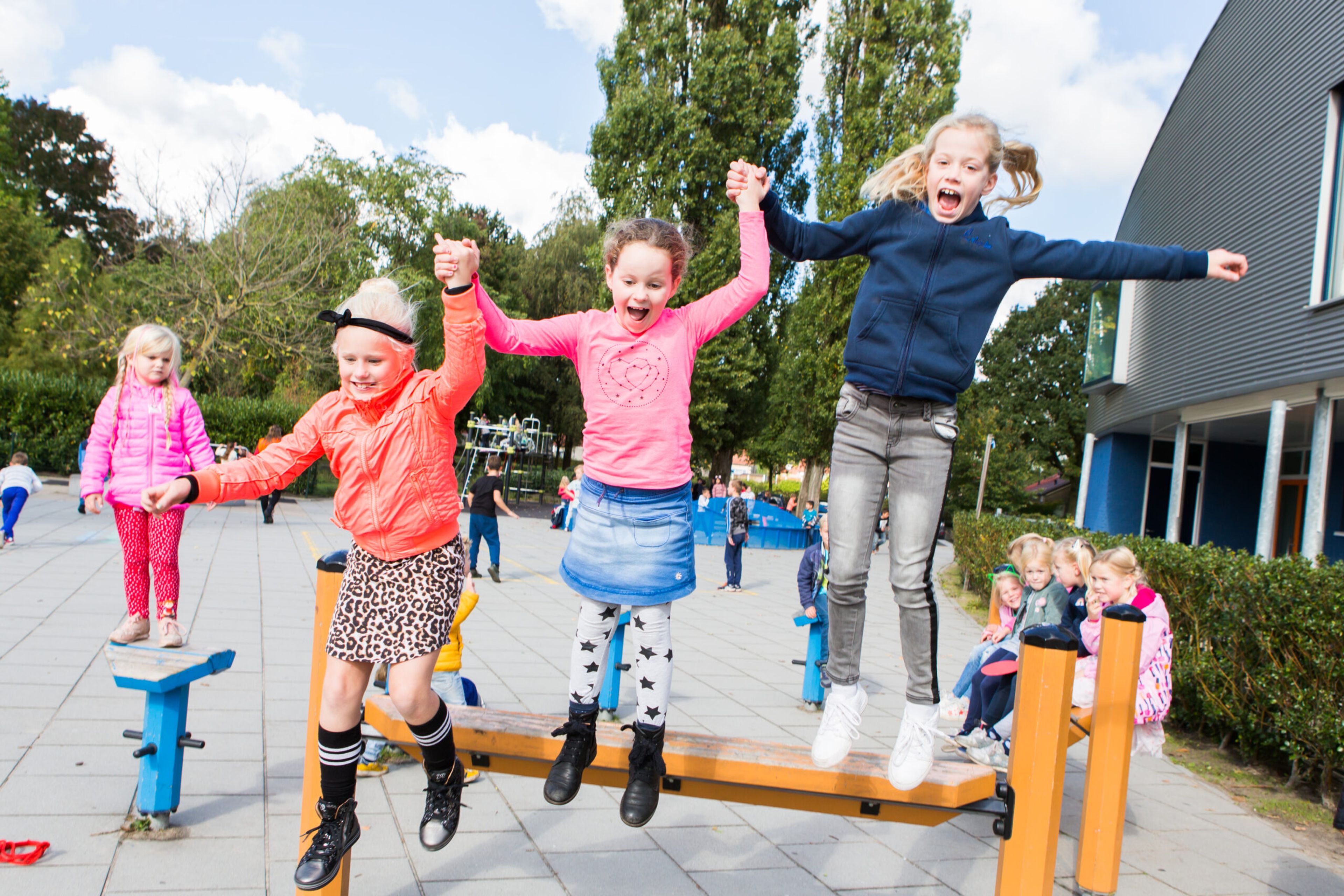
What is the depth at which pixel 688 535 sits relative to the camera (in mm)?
3021

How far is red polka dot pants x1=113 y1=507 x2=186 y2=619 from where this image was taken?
4.66 m

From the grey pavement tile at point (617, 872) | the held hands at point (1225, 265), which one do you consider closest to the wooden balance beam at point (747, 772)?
the grey pavement tile at point (617, 872)

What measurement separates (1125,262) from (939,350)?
65 centimetres

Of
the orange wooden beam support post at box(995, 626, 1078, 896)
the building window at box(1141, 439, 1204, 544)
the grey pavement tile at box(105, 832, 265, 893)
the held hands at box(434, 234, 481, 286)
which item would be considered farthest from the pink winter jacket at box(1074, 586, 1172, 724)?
the building window at box(1141, 439, 1204, 544)

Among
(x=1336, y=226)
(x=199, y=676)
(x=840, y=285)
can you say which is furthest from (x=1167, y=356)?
(x=199, y=676)

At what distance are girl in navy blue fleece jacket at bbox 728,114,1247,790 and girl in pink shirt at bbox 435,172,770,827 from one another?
39cm

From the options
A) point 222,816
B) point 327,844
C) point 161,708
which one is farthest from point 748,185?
point 222,816

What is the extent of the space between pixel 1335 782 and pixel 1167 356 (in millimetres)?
13921

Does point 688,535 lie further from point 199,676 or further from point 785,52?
point 785,52

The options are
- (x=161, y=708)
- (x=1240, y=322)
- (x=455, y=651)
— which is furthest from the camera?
(x=1240, y=322)

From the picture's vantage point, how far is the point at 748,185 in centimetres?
279

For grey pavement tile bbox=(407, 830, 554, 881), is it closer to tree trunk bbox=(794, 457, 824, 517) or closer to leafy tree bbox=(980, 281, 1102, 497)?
tree trunk bbox=(794, 457, 824, 517)

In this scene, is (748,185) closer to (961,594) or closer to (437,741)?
(437,741)

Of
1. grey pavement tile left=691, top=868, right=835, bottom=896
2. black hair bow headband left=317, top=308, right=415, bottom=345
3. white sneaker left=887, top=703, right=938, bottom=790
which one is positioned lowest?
grey pavement tile left=691, top=868, right=835, bottom=896
